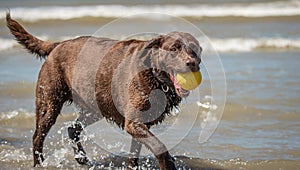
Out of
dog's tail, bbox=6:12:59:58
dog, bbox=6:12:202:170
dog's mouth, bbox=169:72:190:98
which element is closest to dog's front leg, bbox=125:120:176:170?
Answer: dog, bbox=6:12:202:170

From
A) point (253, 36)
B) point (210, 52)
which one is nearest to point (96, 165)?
point (210, 52)

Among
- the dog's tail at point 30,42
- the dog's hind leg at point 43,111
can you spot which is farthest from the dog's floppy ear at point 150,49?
the dog's tail at point 30,42

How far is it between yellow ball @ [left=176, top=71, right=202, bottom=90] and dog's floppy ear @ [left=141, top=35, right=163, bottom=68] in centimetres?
40

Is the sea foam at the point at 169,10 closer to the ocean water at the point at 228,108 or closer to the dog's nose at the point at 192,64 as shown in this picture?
the ocean water at the point at 228,108

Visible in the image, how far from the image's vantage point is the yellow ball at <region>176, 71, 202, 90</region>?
199 inches

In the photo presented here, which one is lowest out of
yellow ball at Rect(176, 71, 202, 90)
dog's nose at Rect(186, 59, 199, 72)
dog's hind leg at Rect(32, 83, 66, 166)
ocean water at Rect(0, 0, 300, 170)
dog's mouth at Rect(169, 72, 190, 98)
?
ocean water at Rect(0, 0, 300, 170)

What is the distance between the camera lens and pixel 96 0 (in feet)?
81.4

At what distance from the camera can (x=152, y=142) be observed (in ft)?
17.2

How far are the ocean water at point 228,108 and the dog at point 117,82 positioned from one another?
46 cm

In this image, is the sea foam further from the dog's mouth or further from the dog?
the dog's mouth

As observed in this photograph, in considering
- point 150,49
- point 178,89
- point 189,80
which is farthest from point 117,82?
point 189,80

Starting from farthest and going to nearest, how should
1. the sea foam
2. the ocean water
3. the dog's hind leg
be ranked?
1. the sea foam
2. the ocean water
3. the dog's hind leg

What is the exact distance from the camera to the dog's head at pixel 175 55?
511cm

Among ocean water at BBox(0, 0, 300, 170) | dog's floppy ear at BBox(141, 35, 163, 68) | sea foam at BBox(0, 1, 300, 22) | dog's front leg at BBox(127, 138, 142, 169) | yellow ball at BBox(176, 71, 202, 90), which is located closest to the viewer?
yellow ball at BBox(176, 71, 202, 90)
